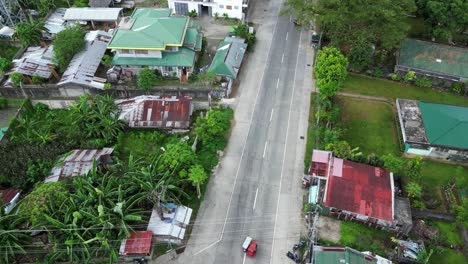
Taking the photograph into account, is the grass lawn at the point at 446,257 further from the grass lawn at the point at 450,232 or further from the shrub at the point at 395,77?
the shrub at the point at 395,77

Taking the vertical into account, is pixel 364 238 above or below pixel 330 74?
below

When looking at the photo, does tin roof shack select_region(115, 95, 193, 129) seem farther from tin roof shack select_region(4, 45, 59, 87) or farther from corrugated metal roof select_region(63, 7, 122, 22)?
corrugated metal roof select_region(63, 7, 122, 22)

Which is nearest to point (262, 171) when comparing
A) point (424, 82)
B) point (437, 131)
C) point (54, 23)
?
point (437, 131)

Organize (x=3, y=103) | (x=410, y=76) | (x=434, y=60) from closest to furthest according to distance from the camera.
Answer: (x=3, y=103) → (x=410, y=76) → (x=434, y=60)

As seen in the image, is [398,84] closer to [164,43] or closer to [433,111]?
[433,111]

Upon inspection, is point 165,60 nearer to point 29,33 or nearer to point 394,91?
point 29,33

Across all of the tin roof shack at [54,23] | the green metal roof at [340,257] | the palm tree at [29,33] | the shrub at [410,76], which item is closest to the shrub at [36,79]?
the palm tree at [29,33]

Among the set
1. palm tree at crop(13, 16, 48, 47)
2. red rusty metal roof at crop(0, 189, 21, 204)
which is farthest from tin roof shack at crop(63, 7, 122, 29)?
red rusty metal roof at crop(0, 189, 21, 204)
